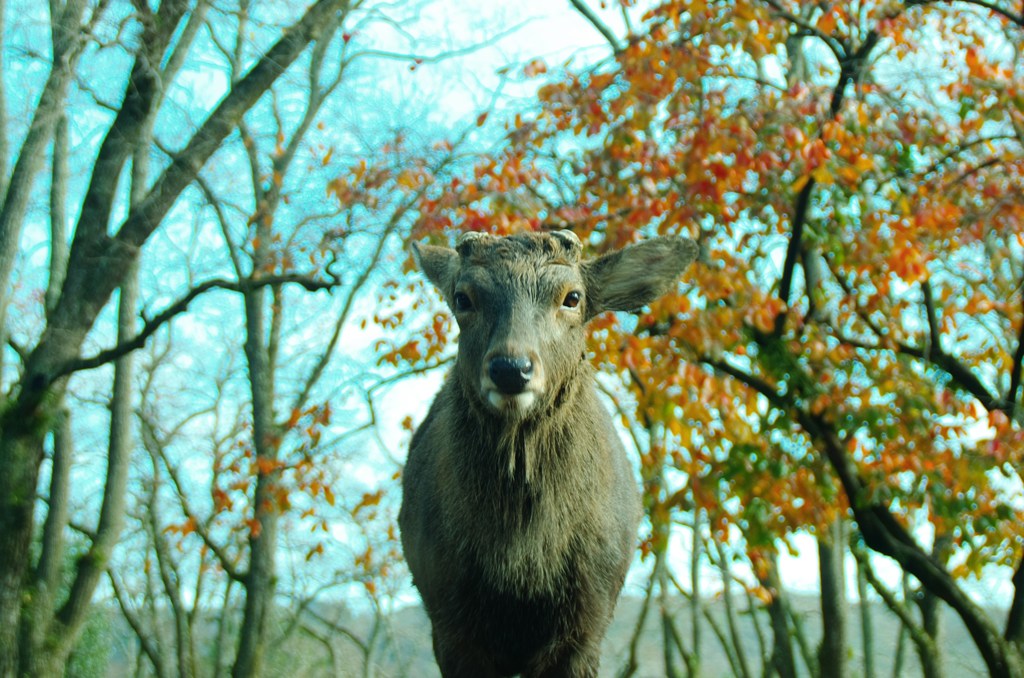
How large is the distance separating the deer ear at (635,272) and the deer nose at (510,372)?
1180mm

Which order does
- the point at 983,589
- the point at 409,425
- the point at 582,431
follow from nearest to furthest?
the point at 582,431 → the point at 409,425 → the point at 983,589

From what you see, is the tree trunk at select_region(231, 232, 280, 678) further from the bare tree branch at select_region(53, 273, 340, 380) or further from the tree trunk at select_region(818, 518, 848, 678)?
the tree trunk at select_region(818, 518, 848, 678)

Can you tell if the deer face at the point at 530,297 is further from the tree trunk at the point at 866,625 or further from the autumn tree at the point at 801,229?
the tree trunk at the point at 866,625

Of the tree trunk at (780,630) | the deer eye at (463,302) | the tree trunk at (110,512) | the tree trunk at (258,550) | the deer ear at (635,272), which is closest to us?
the deer eye at (463,302)

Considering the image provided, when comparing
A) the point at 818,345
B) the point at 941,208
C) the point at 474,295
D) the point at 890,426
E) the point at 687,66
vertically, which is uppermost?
the point at 687,66

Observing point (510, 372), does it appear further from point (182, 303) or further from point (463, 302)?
point (182, 303)

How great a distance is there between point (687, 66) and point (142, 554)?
3498 centimetres

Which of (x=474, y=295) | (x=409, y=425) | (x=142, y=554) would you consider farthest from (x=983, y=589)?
(x=142, y=554)

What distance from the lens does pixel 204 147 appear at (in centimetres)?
1115

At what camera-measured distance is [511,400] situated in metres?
4.62

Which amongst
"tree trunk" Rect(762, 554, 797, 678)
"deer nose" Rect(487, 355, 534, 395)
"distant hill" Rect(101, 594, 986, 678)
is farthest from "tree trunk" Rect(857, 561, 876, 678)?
"deer nose" Rect(487, 355, 534, 395)

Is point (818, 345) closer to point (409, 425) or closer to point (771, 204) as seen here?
point (771, 204)

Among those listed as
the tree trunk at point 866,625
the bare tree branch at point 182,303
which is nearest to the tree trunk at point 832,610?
the bare tree branch at point 182,303

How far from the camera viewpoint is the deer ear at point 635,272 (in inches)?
221
